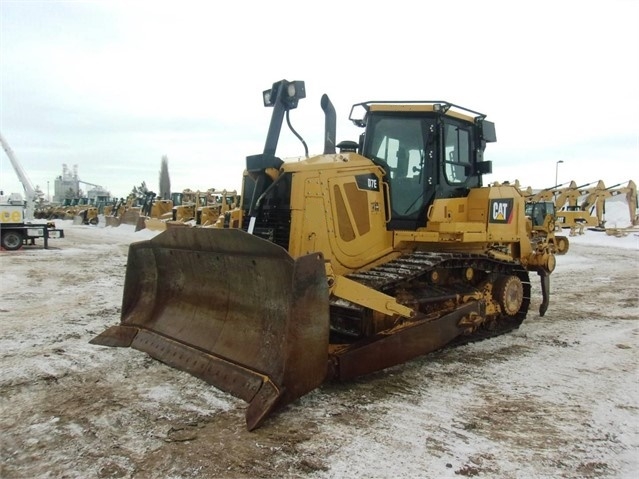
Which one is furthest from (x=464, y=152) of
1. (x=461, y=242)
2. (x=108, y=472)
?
(x=108, y=472)

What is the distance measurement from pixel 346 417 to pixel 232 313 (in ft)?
4.74

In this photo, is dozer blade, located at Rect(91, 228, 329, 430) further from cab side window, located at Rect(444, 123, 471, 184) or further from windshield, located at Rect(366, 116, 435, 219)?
cab side window, located at Rect(444, 123, 471, 184)

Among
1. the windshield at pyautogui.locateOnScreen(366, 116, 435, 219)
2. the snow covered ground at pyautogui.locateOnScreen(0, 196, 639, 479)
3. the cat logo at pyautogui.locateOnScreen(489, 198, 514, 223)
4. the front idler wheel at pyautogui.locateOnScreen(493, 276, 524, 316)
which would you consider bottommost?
the snow covered ground at pyautogui.locateOnScreen(0, 196, 639, 479)

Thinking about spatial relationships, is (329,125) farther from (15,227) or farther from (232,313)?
(15,227)

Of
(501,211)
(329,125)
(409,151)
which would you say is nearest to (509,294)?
(501,211)

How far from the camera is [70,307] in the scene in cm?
763

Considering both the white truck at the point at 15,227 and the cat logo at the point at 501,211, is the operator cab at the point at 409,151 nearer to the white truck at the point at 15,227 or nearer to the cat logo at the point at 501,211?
the cat logo at the point at 501,211

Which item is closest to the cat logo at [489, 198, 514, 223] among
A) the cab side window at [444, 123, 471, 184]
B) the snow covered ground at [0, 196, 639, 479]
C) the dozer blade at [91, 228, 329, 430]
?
the cab side window at [444, 123, 471, 184]

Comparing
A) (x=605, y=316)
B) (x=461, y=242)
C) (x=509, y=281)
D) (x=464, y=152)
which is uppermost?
(x=464, y=152)

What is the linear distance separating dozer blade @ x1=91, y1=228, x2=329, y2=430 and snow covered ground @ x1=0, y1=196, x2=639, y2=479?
20 centimetres

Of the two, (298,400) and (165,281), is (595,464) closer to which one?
(298,400)

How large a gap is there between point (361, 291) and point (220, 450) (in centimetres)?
176

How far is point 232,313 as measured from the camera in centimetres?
458

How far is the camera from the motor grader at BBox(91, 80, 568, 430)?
3934 millimetres
